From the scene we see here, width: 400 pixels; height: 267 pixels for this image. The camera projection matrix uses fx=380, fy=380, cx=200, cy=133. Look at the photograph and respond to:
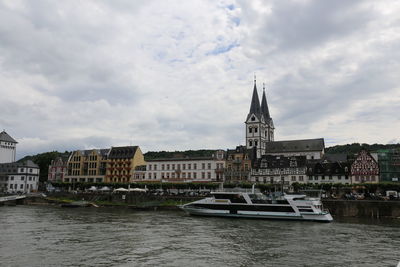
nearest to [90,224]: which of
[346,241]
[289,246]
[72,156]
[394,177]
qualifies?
[289,246]

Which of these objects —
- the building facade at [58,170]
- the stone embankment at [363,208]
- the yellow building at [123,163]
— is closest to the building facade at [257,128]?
the yellow building at [123,163]

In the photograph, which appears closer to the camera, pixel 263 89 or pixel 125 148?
pixel 125 148

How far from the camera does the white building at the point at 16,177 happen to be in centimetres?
11550

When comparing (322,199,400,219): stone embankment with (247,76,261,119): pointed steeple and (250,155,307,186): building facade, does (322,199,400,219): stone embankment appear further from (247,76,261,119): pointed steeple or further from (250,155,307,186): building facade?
(247,76,261,119): pointed steeple

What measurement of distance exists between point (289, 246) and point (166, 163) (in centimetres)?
7738

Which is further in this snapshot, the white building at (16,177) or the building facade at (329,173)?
the white building at (16,177)

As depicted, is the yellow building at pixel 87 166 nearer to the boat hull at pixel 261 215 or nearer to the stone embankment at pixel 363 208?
the boat hull at pixel 261 215

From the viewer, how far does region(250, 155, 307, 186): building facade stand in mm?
95125

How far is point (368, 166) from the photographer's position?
86750mm

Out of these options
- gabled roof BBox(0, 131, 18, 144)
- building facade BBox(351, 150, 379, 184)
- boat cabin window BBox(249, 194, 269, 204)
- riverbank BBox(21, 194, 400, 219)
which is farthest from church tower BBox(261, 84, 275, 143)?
gabled roof BBox(0, 131, 18, 144)

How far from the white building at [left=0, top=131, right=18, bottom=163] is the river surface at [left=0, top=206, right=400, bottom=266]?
91.6 m

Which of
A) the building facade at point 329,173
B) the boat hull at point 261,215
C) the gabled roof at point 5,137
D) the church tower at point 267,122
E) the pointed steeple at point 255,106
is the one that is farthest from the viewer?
the church tower at point 267,122

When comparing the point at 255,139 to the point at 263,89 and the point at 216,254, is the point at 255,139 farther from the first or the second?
the point at 216,254

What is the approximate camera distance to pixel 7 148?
130m
